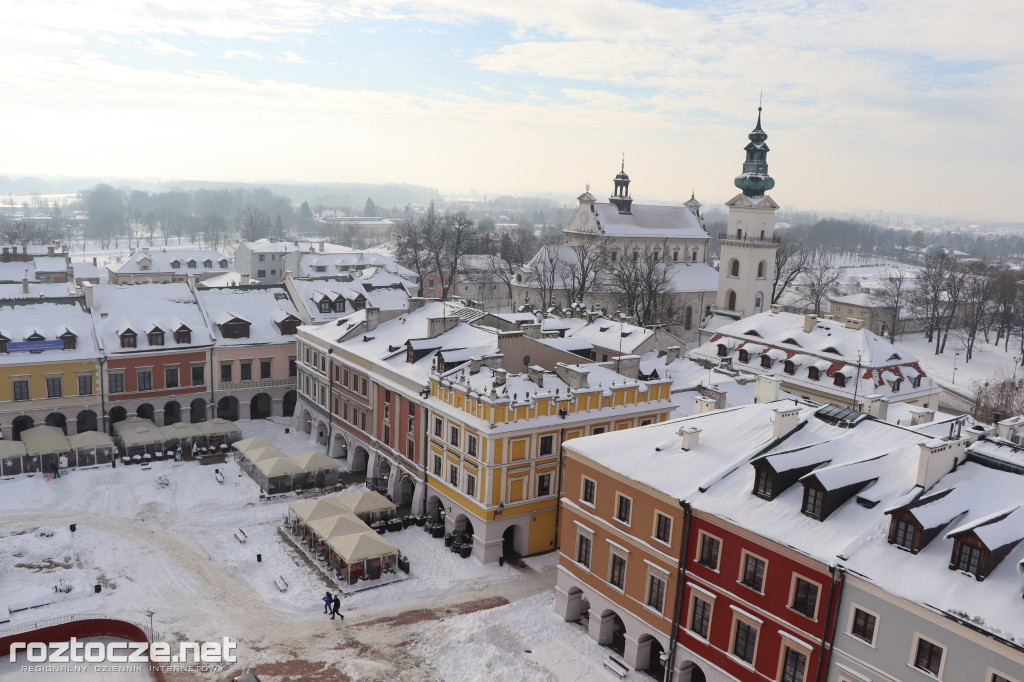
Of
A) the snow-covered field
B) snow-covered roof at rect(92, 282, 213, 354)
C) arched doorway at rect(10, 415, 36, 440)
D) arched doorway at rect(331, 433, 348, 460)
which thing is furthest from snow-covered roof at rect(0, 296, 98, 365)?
arched doorway at rect(331, 433, 348, 460)

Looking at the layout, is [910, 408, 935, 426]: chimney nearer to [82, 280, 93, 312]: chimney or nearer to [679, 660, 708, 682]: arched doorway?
[679, 660, 708, 682]: arched doorway

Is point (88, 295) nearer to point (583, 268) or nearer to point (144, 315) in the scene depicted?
point (144, 315)

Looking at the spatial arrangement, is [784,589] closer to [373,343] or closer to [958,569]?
[958,569]

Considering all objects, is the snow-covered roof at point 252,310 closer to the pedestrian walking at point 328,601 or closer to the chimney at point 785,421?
the pedestrian walking at point 328,601

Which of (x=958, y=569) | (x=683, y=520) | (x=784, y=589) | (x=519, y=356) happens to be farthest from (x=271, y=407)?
(x=958, y=569)

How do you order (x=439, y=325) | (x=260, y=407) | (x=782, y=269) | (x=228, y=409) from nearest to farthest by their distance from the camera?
(x=439, y=325) → (x=228, y=409) → (x=260, y=407) → (x=782, y=269)

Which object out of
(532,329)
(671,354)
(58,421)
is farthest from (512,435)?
(58,421)
